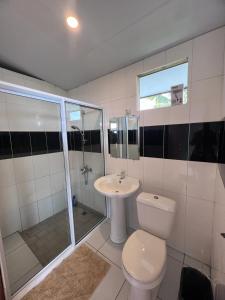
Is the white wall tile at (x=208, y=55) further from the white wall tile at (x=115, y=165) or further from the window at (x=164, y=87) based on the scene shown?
the white wall tile at (x=115, y=165)

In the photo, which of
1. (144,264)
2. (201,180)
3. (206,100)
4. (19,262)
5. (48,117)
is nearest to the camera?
(144,264)

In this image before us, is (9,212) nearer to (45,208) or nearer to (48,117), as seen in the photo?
(45,208)

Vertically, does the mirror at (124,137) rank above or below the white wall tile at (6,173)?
above

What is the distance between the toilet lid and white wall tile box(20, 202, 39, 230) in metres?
1.67

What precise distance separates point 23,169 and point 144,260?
6.30 feet

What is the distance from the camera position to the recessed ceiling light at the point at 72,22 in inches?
45.3

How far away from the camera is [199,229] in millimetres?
1479

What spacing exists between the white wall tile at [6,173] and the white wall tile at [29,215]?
470 mm

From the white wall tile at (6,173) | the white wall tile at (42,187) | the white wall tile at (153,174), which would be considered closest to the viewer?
the white wall tile at (153,174)

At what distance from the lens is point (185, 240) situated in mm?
1592

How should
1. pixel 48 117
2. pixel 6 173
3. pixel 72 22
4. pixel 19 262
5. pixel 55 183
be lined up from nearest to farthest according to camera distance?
pixel 72 22 < pixel 19 262 < pixel 6 173 < pixel 48 117 < pixel 55 183

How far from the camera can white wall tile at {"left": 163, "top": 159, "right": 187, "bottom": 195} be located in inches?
59.2

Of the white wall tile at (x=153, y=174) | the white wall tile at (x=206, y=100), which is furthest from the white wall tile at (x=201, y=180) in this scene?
the white wall tile at (x=206, y=100)

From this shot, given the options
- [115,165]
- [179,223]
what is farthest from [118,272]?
[115,165]
